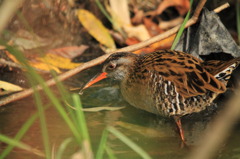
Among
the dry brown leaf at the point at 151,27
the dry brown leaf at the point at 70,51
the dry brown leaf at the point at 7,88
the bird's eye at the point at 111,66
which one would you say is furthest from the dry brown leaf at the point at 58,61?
the dry brown leaf at the point at 151,27

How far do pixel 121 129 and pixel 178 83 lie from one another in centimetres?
63

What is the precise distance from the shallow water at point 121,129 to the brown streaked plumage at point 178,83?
0.13 m

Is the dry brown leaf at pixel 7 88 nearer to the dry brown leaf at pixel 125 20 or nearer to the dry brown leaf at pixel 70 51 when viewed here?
the dry brown leaf at pixel 70 51

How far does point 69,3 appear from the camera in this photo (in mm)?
5680

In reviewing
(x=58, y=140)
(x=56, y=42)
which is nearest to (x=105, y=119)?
(x=58, y=140)

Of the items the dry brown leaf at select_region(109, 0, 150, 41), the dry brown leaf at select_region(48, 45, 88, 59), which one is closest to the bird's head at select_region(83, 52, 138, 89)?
the dry brown leaf at select_region(48, 45, 88, 59)

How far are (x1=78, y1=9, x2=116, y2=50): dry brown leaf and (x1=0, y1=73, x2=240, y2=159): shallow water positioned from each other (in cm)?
130

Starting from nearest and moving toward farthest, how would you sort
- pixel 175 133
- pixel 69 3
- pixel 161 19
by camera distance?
pixel 175 133, pixel 69 3, pixel 161 19

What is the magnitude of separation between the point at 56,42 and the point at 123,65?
1514 mm

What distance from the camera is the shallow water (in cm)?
324

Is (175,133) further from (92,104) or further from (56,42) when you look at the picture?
(56,42)

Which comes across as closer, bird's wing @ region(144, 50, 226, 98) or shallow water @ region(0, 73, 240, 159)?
shallow water @ region(0, 73, 240, 159)

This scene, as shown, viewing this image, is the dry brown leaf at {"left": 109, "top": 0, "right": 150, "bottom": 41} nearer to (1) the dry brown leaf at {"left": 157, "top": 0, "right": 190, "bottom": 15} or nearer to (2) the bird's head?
(1) the dry brown leaf at {"left": 157, "top": 0, "right": 190, "bottom": 15}

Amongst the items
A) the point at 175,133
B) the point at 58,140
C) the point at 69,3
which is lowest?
the point at 175,133
